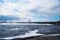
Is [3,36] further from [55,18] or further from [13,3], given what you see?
[55,18]

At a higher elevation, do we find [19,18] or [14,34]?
[19,18]

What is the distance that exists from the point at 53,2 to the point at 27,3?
0.37 meters

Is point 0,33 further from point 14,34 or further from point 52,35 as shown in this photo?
point 52,35

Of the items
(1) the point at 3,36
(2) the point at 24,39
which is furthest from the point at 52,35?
(1) the point at 3,36

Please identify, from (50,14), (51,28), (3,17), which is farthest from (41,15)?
(3,17)

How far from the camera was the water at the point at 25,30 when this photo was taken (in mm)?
1432

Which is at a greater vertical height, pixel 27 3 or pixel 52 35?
pixel 27 3

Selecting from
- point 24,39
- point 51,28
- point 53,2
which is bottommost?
point 24,39

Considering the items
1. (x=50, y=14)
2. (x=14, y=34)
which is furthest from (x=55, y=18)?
(x=14, y=34)

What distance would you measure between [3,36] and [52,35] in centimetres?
67

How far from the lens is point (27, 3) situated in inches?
58.1

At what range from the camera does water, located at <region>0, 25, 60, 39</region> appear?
143 cm

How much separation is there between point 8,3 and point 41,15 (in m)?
0.48

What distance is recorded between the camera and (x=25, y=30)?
1.47 meters
